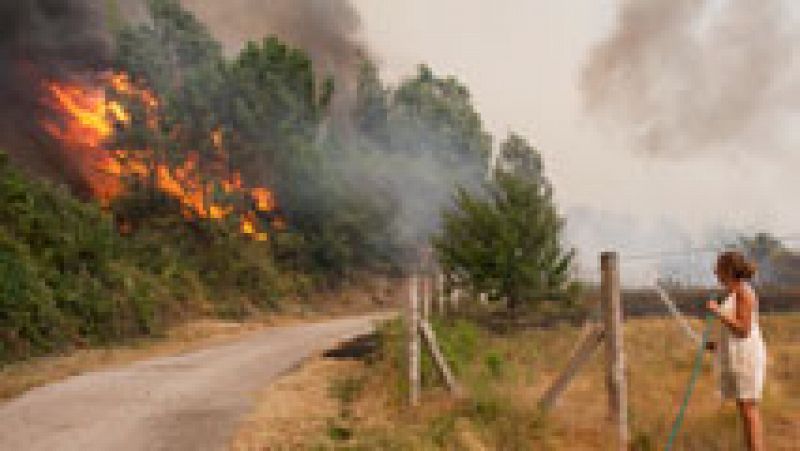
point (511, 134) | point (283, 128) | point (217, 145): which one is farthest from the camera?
point (511, 134)

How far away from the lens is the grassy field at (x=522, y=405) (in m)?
7.80

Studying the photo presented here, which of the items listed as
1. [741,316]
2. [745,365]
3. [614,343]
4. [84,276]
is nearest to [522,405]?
[614,343]

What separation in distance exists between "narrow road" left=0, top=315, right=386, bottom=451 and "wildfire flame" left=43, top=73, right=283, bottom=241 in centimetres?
1582

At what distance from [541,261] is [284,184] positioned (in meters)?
20.6

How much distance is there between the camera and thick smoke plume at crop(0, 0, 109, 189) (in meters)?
28.8

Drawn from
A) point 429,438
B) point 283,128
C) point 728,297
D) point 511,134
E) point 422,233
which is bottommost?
point 429,438

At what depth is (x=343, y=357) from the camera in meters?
15.6

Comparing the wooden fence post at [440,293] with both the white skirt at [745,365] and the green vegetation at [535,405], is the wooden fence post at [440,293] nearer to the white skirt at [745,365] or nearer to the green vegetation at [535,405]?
the green vegetation at [535,405]

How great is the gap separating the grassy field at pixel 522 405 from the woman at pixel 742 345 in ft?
5.06

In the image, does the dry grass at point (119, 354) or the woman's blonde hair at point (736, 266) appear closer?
the woman's blonde hair at point (736, 266)

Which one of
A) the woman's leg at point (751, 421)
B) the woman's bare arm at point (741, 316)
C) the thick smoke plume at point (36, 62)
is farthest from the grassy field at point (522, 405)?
the thick smoke plume at point (36, 62)

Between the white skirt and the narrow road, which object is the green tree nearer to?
the narrow road

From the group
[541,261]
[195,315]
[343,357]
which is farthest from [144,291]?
[541,261]

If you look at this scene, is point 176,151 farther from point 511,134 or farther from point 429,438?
point 511,134
